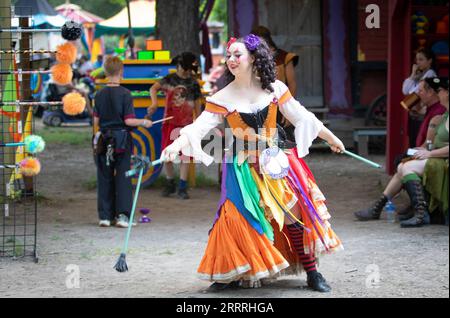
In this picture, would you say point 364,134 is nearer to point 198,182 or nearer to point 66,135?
point 198,182

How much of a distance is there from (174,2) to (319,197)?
288 inches

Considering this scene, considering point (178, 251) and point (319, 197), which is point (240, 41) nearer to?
point (319, 197)

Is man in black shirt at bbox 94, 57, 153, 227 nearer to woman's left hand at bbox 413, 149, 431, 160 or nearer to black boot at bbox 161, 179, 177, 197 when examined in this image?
black boot at bbox 161, 179, 177, 197

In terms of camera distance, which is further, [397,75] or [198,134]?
[397,75]

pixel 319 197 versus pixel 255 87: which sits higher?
pixel 255 87

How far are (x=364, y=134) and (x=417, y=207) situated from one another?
18.8 feet

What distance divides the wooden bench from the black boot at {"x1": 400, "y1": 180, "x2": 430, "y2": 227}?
5.60 m

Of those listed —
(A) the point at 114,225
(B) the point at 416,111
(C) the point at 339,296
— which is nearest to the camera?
(C) the point at 339,296

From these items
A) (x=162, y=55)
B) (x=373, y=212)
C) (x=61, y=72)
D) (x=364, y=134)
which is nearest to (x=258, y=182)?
(x=61, y=72)

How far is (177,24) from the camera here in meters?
12.8

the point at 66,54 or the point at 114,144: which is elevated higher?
the point at 66,54

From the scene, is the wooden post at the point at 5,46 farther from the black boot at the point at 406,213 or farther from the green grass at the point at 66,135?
the green grass at the point at 66,135

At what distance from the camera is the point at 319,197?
6.05 meters

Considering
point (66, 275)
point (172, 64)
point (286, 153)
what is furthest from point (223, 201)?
point (172, 64)
